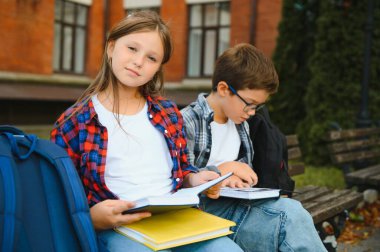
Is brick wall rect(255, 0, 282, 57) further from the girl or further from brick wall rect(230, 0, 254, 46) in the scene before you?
the girl

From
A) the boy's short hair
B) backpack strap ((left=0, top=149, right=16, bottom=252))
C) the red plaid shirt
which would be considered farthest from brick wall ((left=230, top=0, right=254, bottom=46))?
backpack strap ((left=0, top=149, right=16, bottom=252))

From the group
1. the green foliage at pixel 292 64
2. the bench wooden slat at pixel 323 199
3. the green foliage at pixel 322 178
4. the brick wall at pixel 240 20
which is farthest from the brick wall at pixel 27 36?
the bench wooden slat at pixel 323 199

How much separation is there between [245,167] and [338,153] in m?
2.97

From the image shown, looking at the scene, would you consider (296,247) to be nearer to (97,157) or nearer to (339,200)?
(97,157)

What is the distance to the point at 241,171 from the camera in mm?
2471

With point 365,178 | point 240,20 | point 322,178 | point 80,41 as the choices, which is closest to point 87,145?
point 365,178

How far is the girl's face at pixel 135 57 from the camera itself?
2.09 metres

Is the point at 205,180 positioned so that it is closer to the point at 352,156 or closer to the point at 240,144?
the point at 240,144

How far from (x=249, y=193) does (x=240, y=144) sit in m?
0.59

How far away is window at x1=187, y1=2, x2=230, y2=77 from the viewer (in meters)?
14.4

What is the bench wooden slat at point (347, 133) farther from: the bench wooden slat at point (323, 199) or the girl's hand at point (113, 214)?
the girl's hand at point (113, 214)

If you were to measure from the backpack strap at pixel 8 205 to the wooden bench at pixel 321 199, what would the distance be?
6.52ft

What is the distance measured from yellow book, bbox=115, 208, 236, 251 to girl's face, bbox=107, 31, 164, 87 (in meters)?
0.60

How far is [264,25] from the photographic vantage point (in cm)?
1353
